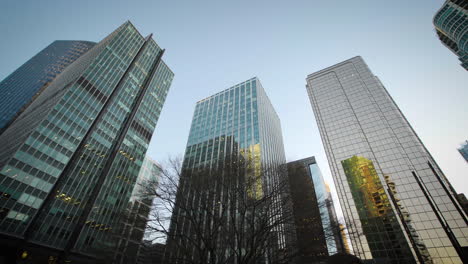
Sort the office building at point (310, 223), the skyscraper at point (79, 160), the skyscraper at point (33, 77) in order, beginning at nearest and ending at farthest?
Answer: the office building at point (310, 223) → the skyscraper at point (79, 160) → the skyscraper at point (33, 77)

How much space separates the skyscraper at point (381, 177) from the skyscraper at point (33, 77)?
119 m

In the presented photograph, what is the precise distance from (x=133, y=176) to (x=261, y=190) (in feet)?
182

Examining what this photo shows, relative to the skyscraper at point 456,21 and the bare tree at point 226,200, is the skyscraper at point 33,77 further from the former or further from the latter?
the skyscraper at point 456,21

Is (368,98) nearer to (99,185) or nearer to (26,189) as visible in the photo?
(99,185)

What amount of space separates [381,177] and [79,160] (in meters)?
68.1

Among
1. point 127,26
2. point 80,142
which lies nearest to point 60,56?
point 127,26

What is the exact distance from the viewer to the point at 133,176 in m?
59.5

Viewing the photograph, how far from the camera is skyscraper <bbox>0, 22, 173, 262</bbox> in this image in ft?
120

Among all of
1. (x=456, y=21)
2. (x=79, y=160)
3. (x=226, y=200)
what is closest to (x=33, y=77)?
(x=79, y=160)

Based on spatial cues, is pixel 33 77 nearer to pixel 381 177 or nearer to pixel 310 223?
pixel 310 223

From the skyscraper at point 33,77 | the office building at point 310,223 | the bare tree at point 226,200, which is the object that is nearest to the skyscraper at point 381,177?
the office building at point 310,223

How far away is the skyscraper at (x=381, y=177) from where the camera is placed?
34469 millimetres

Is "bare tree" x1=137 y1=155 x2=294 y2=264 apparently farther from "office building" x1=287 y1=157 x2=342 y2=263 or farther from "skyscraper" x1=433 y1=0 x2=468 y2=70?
"skyscraper" x1=433 y1=0 x2=468 y2=70

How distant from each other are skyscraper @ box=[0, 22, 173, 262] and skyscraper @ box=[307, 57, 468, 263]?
4631cm
